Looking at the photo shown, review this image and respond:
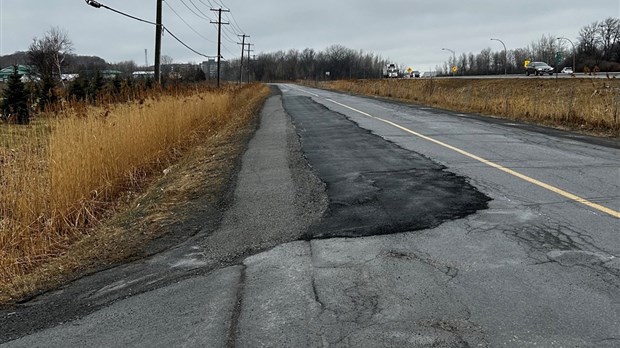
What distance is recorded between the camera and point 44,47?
76438 mm

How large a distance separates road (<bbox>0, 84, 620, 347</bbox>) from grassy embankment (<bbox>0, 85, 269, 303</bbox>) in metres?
0.92

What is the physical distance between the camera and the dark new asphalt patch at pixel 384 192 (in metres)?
5.02

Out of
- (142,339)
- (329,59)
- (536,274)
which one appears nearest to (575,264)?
(536,274)

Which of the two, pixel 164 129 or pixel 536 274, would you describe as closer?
pixel 536 274

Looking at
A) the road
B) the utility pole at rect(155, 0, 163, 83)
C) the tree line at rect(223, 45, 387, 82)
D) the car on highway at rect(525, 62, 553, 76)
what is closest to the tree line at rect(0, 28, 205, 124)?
the utility pole at rect(155, 0, 163, 83)

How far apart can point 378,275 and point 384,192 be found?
265 cm

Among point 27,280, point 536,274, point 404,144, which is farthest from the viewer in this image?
point 404,144

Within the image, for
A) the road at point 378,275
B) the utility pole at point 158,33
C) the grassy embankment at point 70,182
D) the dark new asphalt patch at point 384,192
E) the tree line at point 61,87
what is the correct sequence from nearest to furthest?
the road at point 378,275, the grassy embankment at point 70,182, the dark new asphalt patch at point 384,192, the tree line at point 61,87, the utility pole at point 158,33

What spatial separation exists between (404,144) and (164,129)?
A: 18.1 feet

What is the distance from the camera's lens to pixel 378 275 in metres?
3.73

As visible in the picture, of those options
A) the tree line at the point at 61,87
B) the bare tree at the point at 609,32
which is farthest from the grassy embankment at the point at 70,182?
the bare tree at the point at 609,32

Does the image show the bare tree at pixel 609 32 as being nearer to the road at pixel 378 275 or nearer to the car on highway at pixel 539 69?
the car on highway at pixel 539 69

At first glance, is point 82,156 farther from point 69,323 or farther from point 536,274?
point 536,274

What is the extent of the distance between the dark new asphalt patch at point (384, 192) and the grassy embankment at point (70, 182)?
231 centimetres
